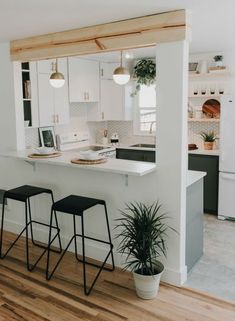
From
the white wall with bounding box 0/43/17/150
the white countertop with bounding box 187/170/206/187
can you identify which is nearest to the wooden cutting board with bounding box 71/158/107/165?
the white countertop with bounding box 187/170/206/187

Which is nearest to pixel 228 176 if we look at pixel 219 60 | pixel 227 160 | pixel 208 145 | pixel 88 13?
pixel 227 160

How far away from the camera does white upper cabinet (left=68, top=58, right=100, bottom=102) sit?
530 centimetres

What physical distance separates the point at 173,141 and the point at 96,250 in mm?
1425

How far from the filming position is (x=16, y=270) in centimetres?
344

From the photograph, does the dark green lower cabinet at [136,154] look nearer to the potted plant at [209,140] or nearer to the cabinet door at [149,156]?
the cabinet door at [149,156]

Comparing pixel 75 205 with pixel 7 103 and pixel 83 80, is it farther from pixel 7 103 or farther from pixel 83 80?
pixel 83 80

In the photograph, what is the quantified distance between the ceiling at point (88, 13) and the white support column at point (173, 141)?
333mm

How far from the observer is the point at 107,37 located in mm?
3217

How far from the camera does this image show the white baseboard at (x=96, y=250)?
10.4 feet

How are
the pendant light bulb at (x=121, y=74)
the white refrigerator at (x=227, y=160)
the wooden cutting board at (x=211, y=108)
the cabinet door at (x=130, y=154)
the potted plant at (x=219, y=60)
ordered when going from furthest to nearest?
the cabinet door at (x=130, y=154), the wooden cutting board at (x=211, y=108), the potted plant at (x=219, y=60), the white refrigerator at (x=227, y=160), the pendant light bulb at (x=121, y=74)

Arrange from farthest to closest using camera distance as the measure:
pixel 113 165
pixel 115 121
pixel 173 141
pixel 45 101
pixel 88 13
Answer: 1. pixel 115 121
2. pixel 45 101
3. pixel 113 165
4. pixel 173 141
5. pixel 88 13

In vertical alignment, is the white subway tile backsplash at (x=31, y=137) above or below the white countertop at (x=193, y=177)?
above

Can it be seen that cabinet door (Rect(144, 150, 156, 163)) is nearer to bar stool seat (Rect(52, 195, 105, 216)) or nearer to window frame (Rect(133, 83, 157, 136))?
window frame (Rect(133, 83, 157, 136))

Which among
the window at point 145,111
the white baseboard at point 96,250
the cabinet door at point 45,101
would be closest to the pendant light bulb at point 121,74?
the cabinet door at point 45,101
